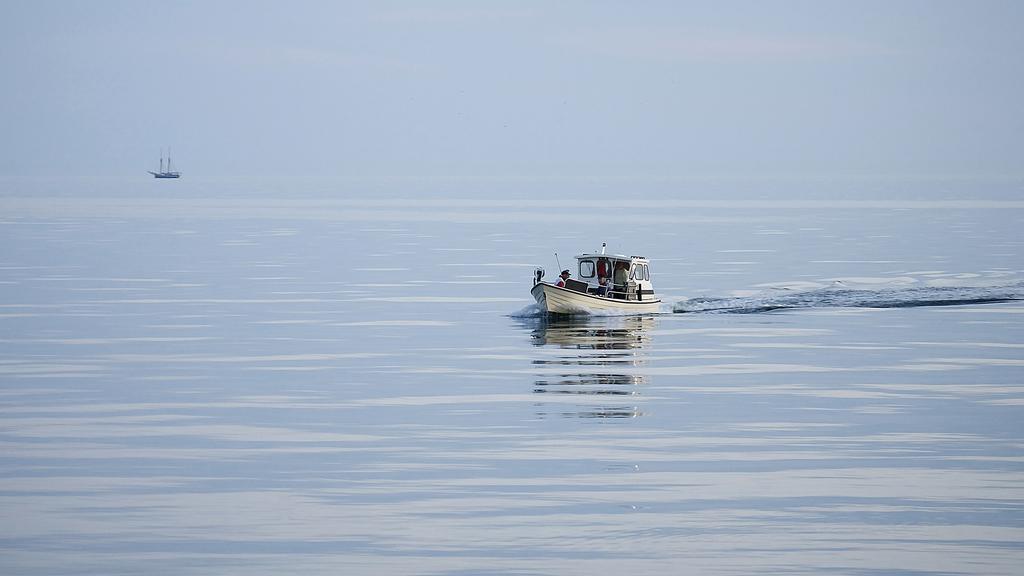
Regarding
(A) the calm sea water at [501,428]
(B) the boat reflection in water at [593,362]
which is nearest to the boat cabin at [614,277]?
(B) the boat reflection in water at [593,362]

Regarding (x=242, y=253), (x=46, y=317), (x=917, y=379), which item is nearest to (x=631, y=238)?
(x=242, y=253)

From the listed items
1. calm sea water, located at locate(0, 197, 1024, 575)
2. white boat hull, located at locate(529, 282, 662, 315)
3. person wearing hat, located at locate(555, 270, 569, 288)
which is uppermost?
person wearing hat, located at locate(555, 270, 569, 288)

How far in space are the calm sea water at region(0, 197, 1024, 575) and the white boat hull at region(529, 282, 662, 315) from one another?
102 centimetres

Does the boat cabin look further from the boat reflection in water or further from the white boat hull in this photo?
the boat reflection in water

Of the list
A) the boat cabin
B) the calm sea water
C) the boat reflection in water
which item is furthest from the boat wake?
the boat reflection in water

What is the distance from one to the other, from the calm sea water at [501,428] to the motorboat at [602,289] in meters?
1.12

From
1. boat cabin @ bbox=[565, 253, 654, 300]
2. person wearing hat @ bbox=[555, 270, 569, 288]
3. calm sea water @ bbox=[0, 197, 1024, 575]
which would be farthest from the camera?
A: boat cabin @ bbox=[565, 253, 654, 300]

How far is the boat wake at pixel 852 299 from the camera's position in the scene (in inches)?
2477

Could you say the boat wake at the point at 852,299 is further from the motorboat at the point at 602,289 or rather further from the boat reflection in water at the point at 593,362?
the boat reflection in water at the point at 593,362

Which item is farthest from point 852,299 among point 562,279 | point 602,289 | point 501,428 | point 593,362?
point 501,428

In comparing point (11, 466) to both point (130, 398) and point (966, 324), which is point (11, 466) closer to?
point (130, 398)

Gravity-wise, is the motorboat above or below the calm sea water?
above

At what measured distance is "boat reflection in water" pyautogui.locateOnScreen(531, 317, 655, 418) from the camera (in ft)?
120

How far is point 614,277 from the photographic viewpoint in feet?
204
